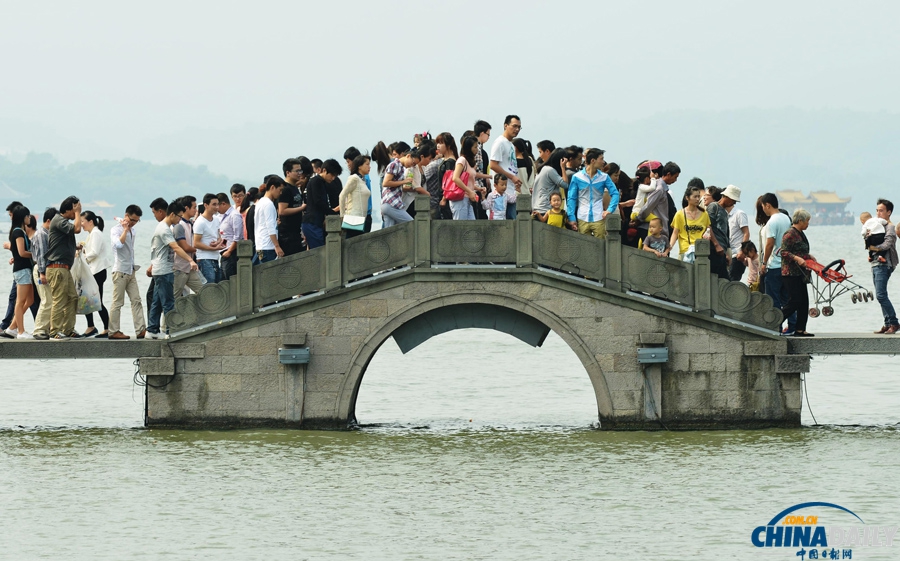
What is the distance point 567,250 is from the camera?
18.4 meters

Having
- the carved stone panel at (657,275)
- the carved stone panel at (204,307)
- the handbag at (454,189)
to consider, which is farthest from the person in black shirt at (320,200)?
the carved stone panel at (657,275)

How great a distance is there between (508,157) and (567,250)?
4.97 ft

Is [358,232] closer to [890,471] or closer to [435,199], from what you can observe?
[435,199]

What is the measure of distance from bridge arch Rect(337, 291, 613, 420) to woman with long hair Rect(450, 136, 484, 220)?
1139mm

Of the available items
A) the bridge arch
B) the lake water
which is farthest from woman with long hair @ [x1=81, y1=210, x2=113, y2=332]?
the bridge arch

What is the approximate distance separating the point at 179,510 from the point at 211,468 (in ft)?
5.69

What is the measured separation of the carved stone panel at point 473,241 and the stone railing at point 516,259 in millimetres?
13

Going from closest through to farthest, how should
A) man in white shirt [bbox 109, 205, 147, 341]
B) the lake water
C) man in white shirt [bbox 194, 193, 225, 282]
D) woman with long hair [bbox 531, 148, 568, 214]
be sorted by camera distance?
1. the lake water
2. woman with long hair [bbox 531, 148, 568, 214]
3. man in white shirt [bbox 109, 205, 147, 341]
4. man in white shirt [bbox 194, 193, 225, 282]

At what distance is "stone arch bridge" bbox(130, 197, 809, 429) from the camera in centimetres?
1833

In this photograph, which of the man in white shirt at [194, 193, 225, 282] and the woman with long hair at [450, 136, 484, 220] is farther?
the man in white shirt at [194, 193, 225, 282]

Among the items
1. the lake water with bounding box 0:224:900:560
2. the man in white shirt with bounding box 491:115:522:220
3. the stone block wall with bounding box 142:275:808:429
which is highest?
the man in white shirt with bounding box 491:115:522:220

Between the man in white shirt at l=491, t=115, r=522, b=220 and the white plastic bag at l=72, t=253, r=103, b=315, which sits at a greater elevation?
the man in white shirt at l=491, t=115, r=522, b=220

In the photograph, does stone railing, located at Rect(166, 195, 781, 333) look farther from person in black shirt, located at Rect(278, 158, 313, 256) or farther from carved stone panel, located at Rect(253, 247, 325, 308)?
person in black shirt, located at Rect(278, 158, 313, 256)

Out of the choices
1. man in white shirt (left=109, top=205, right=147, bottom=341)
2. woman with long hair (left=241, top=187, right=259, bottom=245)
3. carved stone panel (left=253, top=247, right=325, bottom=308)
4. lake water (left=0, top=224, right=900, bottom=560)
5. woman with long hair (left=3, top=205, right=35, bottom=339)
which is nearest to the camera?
lake water (left=0, top=224, right=900, bottom=560)
